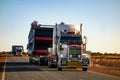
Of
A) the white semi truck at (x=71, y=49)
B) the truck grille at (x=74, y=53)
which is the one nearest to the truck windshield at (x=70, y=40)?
the white semi truck at (x=71, y=49)

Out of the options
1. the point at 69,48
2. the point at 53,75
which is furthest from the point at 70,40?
the point at 53,75

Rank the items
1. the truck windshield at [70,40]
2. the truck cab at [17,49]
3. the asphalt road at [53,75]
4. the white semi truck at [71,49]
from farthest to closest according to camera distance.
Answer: the truck cab at [17,49], the truck windshield at [70,40], the white semi truck at [71,49], the asphalt road at [53,75]

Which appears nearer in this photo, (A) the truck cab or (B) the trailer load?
(B) the trailer load

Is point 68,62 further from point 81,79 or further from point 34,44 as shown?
point 34,44

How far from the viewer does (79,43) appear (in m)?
33.4

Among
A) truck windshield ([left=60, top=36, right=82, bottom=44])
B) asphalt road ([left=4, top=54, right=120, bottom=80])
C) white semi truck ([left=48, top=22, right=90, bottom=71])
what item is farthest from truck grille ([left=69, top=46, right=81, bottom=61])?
asphalt road ([left=4, top=54, right=120, bottom=80])

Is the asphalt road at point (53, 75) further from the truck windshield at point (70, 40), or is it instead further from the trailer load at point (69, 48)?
the truck windshield at point (70, 40)

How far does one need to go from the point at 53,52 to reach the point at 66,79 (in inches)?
590

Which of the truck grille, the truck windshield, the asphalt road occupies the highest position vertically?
the truck windshield

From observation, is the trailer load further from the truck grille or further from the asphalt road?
the asphalt road

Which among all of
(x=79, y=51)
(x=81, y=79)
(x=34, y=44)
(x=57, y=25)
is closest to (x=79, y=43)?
(x=79, y=51)

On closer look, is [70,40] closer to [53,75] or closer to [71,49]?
[71,49]

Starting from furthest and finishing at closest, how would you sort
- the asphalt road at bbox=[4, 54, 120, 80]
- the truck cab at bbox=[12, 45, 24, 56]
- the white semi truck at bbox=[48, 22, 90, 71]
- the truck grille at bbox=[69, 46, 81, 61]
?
1. the truck cab at bbox=[12, 45, 24, 56]
2. the truck grille at bbox=[69, 46, 81, 61]
3. the white semi truck at bbox=[48, 22, 90, 71]
4. the asphalt road at bbox=[4, 54, 120, 80]

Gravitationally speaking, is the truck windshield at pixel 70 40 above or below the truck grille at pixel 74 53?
above
